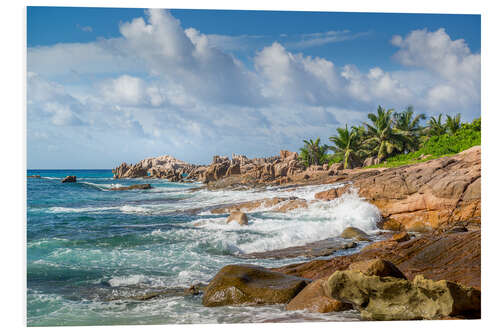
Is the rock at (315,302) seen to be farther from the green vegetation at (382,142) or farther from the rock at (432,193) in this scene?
the green vegetation at (382,142)

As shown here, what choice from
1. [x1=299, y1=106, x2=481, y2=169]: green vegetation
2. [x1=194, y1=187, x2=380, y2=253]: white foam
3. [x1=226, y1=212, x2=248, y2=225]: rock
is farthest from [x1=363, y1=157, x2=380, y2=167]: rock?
[x1=226, y1=212, x2=248, y2=225]: rock

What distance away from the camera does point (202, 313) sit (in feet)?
12.8

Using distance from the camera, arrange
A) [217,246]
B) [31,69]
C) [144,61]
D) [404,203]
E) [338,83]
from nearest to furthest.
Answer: [31,69] → [144,61] → [338,83] → [217,246] → [404,203]

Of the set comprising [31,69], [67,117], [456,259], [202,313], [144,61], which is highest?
[144,61]

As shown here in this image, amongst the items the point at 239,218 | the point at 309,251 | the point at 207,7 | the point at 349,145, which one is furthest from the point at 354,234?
the point at 349,145

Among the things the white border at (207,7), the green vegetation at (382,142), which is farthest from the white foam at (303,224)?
the green vegetation at (382,142)

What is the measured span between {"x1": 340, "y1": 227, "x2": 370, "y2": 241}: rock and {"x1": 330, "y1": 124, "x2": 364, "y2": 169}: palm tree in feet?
46.7

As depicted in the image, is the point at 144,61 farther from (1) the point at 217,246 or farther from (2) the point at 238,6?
(1) the point at 217,246

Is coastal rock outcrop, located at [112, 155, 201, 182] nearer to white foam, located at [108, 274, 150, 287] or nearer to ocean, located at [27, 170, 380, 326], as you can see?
ocean, located at [27, 170, 380, 326]

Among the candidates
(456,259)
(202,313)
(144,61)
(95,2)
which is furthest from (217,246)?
(95,2)

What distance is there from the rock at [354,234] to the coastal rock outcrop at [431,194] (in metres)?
1.25

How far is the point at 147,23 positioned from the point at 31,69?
1528mm

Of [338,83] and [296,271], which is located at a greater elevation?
[338,83]

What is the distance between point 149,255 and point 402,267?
3.96 m
